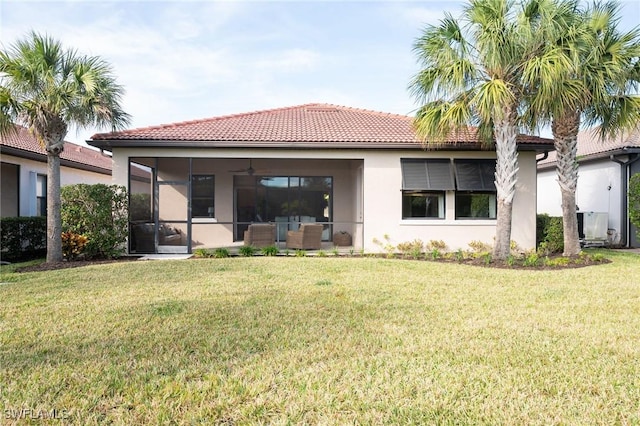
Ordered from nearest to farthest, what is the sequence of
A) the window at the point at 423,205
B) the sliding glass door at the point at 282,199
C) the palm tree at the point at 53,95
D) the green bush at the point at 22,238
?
the palm tree at the point at 53,95 < the green bush at the point at 22,238 < the window at the point at 423,205 < the sliding glass door at the point at 282,199

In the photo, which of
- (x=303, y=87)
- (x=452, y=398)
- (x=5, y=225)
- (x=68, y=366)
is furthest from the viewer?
(x=303, y=87)

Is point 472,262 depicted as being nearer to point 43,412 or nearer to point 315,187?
point 315,187

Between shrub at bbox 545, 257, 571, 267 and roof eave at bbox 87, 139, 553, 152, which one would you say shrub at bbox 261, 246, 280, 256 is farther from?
shrub at bbox 545, 257, 571, 267

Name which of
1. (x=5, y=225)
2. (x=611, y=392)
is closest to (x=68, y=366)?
(x=611, y=392)

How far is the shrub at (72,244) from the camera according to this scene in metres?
10.6

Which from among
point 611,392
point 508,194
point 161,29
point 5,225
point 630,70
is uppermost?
point 161,29

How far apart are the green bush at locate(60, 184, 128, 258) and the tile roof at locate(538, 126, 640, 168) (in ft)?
46.7

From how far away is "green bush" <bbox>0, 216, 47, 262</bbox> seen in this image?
11172mm

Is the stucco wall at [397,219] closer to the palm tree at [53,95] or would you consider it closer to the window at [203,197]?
the window at [203,197]

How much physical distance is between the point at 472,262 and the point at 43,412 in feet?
31.6

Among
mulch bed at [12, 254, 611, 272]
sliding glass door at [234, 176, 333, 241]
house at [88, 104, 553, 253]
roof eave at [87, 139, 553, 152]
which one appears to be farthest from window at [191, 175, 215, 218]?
mulch bed at [12, 254, 611, 272]

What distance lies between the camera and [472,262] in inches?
405

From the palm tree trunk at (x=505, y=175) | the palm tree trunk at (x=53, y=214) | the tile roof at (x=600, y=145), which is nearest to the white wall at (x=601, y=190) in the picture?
the tile roof at (x=600, y=145)

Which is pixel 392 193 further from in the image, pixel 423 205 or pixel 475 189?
pixel 475 189
